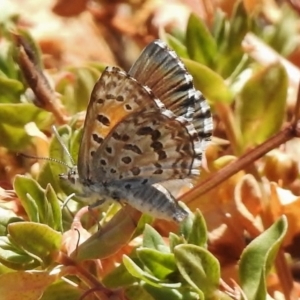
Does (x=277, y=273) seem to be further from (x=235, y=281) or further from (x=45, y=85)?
(x=45, y=85)

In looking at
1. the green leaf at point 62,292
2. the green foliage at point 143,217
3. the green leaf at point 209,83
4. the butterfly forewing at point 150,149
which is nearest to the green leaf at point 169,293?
the green foliage at point 143,217

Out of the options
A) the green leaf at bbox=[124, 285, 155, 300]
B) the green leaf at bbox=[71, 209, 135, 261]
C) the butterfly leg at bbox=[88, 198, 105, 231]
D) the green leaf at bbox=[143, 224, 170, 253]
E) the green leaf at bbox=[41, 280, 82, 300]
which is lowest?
the green leaf at bbox=[41, 280, 82, 300]

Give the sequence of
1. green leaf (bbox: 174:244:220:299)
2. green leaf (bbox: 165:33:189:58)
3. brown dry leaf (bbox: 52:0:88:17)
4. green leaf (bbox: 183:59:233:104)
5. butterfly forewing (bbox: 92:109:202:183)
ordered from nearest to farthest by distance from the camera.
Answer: green leaf (bbox: 174:244:220:299) → butterfly forewing (bbox: 92:109:202:183) → green leaf (bbox: 183:59:233:104) → green leaf (bbox: 165:33:189:58) → brown dry leaf (bbox: 52:0:88:17)

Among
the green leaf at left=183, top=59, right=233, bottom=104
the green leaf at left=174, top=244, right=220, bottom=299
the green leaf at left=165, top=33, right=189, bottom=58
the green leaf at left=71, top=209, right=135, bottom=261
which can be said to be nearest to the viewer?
the green leaf at left=174, top=244, right=220, bottom=299

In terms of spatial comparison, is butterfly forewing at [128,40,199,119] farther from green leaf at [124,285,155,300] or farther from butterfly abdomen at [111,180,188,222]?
green leaf at [124,285,155,300]

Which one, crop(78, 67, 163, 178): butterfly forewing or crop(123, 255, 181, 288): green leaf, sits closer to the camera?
crop(123, 255, 181, 288): green leaf

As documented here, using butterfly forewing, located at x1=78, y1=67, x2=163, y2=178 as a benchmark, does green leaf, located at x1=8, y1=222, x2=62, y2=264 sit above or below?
below

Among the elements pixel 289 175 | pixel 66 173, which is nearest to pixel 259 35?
pixel 289 175

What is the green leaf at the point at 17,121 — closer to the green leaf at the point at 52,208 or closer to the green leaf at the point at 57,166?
the green leaf at the point at 57,166

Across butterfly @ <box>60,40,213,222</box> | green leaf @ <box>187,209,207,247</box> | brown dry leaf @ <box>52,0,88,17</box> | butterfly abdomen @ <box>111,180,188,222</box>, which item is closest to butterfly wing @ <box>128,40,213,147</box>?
butterfly @ <box>60,40,213,222</box>
